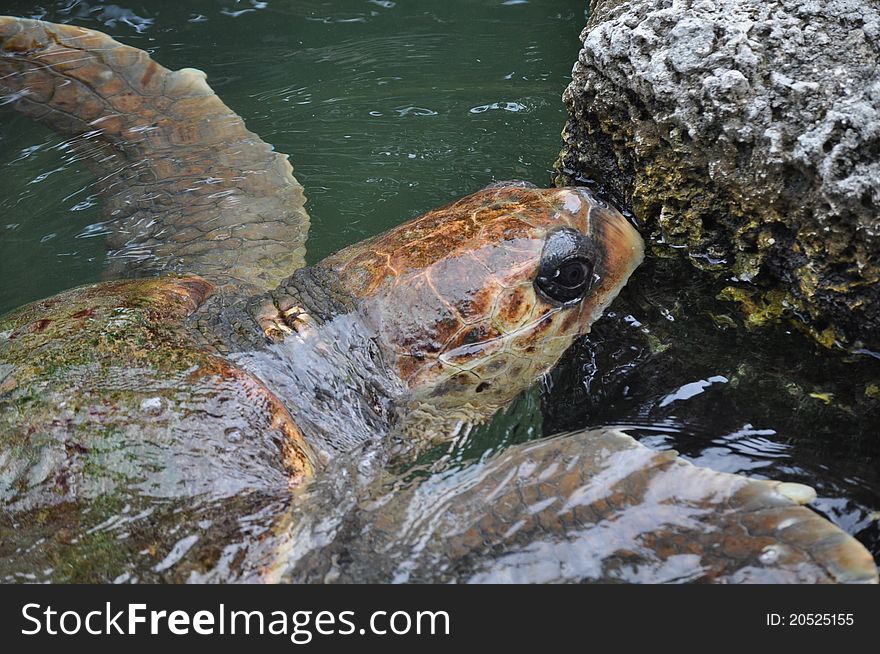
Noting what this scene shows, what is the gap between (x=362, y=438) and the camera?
2164 mm

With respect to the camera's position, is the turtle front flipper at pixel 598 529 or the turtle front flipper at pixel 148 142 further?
the turtle front flipper at pixel 148 142

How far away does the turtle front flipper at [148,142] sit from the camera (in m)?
3.29

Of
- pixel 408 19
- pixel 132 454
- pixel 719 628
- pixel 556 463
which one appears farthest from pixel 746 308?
pixel 408 19

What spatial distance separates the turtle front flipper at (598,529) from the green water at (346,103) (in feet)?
5.52

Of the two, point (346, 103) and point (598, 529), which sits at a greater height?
point (346, 103)

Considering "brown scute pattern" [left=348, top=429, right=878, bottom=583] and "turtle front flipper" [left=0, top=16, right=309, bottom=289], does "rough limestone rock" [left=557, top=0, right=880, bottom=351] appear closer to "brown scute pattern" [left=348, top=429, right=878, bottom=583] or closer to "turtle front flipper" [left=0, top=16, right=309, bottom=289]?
"brown scute pattern" [left=348, top=429, right=878, bottom=583]

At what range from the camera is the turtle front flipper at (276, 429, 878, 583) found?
4.98 feet

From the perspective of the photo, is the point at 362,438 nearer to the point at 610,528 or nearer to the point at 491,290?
the point at 491,290

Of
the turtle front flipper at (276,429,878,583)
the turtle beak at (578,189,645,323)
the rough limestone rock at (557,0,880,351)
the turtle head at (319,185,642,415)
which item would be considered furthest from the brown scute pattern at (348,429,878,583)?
the rough limestone rock at (557,0,880,351)

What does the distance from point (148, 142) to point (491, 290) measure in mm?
2223

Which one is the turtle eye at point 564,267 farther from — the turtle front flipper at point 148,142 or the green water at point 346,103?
the turtle front flipper at point 148,142

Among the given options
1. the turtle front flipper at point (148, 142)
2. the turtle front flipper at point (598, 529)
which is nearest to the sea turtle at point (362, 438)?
the turtle front flipper at point (598, 529)

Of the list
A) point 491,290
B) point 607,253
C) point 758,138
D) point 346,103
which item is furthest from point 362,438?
point 346,103

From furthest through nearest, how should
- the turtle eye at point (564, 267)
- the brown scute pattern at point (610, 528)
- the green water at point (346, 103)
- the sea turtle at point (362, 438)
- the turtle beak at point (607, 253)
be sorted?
the green water at point (346, 103)
the turtle beak at point (607, 253)
the turtle eye at point (564, 267)
the sea turtle at point (362, 438)
the brown scute pattern at point (610, 528)
